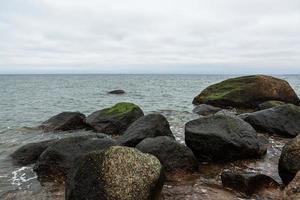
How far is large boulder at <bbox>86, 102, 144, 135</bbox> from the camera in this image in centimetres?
1780

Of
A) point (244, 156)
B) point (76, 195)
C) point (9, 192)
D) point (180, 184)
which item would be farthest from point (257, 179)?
point (9, 192)

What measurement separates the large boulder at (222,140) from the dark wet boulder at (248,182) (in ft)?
7.23

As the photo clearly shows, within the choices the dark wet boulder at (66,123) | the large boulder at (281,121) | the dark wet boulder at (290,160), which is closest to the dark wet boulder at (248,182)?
the dark wet boulder at (290,160)

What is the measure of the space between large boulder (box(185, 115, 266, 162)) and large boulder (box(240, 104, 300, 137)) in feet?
12.0

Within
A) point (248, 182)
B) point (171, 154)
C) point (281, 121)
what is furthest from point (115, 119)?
point (248, 182)

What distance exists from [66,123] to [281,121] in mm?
10451

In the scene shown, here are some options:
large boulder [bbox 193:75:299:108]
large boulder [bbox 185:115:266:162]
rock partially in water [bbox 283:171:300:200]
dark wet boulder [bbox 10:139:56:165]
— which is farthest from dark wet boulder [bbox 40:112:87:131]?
rock partially in water [bbox 283:171:300:200]

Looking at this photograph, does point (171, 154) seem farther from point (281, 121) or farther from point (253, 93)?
point (253, 93)

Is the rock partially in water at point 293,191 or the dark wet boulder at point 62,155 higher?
the rock partially in water at point 293,191

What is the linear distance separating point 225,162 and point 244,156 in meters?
0.69

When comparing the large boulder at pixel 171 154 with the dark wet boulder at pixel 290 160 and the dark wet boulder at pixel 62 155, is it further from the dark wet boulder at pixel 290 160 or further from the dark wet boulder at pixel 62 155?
the dark wet boulder at pixel 290 160

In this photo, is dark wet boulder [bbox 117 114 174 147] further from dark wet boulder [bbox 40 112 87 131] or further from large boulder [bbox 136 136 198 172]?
dark wet boulder [bbox 40 112 87 131]

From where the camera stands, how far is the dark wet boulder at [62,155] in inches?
443

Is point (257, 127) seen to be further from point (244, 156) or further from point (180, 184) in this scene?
point (180, 184)
